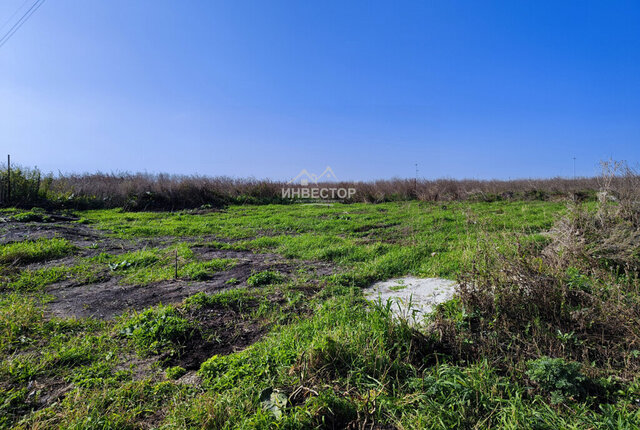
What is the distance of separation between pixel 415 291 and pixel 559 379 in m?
2.43

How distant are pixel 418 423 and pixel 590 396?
1.37 m

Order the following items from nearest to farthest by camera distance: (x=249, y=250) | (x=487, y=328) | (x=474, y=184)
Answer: (x=487, y=328) → (x=249, y=250) → (x=474, y=184)

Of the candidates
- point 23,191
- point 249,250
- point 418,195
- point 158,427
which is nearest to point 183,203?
point 23,191

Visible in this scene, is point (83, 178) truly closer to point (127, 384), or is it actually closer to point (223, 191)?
point (223, 191)

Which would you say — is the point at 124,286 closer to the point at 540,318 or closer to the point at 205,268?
the point at 205,268

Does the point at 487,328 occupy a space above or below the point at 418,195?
below

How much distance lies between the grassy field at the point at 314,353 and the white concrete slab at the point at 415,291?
0.96 feet

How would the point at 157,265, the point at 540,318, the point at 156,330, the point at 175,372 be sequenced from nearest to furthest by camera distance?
the point at 175,372, the point at 540,318, the point at 156,330, the point at 157,265

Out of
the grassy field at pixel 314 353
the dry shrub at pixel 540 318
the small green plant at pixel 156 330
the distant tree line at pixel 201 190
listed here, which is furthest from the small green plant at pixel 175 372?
the distant tree line at pixel 201 190

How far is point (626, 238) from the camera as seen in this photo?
490 cm

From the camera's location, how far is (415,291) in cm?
483

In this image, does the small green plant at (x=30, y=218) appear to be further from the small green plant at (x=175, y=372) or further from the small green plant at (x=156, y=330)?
the small green plant at (x=175, y=372)

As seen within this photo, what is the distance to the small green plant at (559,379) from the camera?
2.37 metres

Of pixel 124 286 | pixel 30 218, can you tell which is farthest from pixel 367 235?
pixel 30 218
